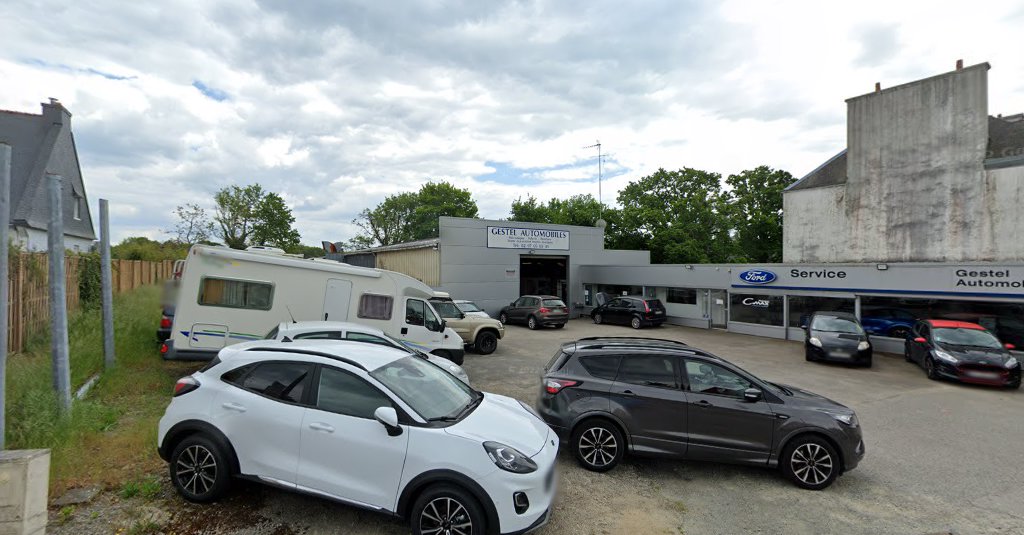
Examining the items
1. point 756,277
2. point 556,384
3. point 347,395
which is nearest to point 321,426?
point 347,395

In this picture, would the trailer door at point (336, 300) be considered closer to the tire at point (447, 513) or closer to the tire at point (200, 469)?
the tire at point (200, 469)

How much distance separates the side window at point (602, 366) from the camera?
6031 millimetres

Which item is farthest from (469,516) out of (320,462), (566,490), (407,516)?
(566,490)

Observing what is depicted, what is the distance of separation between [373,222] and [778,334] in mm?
53621

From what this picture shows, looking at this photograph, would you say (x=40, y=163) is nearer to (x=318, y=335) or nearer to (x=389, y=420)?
(x=318, y=335)

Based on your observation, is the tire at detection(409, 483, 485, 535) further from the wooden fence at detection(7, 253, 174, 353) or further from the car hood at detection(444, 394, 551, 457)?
the wooden fence at detection(7, 253, 174, 353)

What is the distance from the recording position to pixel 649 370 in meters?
5.97

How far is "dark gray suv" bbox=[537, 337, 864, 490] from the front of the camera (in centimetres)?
538

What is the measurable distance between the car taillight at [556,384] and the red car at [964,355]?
10.8 m

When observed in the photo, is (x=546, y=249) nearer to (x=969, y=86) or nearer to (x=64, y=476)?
(x=969, y=86)

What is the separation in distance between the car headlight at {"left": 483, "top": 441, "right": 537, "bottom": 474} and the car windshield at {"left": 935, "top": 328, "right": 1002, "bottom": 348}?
1337 cm

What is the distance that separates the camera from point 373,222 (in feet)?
208

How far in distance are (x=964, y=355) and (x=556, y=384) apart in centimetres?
1121

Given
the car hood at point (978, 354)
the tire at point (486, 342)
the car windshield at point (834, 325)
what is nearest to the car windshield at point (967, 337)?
the car hood at point (978, 354)
